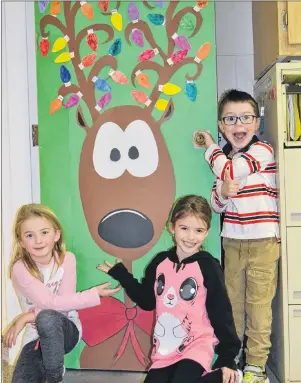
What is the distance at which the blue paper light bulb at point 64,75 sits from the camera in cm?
200

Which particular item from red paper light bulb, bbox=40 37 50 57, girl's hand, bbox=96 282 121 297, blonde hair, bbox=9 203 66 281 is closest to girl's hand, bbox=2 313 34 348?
blonde hair, bbox=9 203 66 281

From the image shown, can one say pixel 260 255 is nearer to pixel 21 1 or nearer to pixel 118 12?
pixel 118 12

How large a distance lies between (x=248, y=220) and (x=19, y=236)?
0.84 metres

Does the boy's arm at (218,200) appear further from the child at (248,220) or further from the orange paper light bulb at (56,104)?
the orange paper light bulb at (56,104)

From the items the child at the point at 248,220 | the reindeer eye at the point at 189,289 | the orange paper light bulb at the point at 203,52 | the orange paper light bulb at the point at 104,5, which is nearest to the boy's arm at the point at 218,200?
the child at the point at 248,220

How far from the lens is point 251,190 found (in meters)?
1.87

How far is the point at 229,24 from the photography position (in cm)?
235

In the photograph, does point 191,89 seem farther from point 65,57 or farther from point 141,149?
point 65,57

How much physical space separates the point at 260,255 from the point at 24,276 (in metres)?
0.86

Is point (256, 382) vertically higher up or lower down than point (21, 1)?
lower down

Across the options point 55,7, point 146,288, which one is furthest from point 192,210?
point 55,7

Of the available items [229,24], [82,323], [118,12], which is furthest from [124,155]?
[229,24]

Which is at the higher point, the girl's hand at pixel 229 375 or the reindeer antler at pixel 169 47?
the reindeer antler at pixel 169 47

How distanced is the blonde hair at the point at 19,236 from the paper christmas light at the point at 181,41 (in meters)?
0.80
